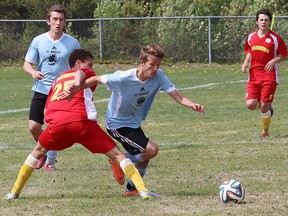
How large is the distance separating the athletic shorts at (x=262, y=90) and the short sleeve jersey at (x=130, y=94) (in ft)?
15.8

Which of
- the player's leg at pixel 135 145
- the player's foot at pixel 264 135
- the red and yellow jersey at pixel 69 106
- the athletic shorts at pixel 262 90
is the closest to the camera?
the red and yellow jersey at pixel 69 106

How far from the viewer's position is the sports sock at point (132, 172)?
765 cm

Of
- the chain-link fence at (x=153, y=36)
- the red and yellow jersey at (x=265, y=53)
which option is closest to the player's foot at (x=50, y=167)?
the red and yellow jersey at (x=265, y=53)

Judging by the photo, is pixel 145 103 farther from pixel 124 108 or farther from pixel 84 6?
pixel 84 6

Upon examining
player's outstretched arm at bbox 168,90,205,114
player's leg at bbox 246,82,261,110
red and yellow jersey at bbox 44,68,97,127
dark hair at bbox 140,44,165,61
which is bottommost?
player's leg at bbox 246,82,261,110

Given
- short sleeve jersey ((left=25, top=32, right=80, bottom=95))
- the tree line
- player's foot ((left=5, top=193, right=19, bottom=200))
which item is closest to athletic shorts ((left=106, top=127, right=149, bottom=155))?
player's foot ((left=5, top=193, right=19, bottom=200))

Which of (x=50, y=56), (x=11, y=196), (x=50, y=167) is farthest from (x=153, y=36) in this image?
(x=11, y=196)

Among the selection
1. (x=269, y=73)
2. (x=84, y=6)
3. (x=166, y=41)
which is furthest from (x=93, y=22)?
(x=269, y=73)

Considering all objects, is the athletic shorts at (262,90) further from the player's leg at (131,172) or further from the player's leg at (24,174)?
the player's leg at (24,174)

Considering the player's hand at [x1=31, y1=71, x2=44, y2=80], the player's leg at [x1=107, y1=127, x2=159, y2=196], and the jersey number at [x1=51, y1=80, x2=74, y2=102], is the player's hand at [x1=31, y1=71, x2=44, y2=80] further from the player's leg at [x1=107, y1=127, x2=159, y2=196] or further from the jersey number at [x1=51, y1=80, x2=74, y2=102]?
the player's leg at [x1=107, y1=127, x2=159, y2=196]

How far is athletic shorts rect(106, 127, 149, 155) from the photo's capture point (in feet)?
26.1

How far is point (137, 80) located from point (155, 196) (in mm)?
1078

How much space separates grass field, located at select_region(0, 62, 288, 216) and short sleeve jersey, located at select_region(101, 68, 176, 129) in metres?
0.72

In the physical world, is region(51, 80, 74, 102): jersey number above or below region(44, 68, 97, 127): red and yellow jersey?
above
